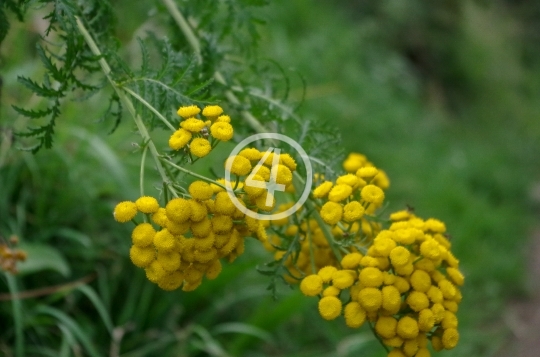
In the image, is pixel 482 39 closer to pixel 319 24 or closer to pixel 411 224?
pixel 319 24

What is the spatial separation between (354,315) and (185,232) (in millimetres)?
287

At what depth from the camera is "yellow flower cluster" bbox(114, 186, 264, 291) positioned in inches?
29.8

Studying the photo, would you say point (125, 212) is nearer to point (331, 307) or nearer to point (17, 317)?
point (331, 307)

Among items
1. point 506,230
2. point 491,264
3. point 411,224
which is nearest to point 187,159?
A: point 411,224

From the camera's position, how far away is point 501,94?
6082 mm

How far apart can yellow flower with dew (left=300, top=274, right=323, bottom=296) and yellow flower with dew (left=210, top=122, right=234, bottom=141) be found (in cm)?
27

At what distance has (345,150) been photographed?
3.60 ft

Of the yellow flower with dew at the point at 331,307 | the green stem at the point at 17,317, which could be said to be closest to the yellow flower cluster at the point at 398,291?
the yellow flower with dew at the point at 331,307

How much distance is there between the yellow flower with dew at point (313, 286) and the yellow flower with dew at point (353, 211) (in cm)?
10

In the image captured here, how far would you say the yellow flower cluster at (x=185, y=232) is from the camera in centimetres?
76

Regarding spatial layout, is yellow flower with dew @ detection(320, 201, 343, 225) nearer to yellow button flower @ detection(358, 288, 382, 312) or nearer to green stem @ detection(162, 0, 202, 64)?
yellow button flower @ detection(358, 288, 382, 312)

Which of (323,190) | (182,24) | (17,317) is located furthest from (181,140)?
(17,317)

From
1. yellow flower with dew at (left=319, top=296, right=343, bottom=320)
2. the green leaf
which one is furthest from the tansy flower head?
the green leaf

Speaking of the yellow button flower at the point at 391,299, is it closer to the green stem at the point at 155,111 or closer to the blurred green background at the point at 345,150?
the green stem at the point at 155,111
